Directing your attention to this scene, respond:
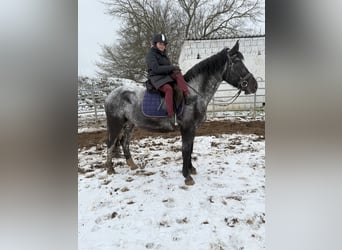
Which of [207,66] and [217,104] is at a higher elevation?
[207,66]

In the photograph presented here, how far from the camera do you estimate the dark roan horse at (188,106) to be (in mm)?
1304

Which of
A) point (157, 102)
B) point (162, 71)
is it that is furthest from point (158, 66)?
point (157, 102)

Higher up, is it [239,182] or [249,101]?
[249,101]

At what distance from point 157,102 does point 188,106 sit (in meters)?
0.15

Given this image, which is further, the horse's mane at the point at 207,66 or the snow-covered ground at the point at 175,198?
the horse's mane at the point at 207,66

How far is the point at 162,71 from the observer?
1.26m

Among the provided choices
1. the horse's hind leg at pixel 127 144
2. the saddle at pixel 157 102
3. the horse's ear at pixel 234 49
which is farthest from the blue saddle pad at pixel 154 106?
the horse's ear at pixel 234 49

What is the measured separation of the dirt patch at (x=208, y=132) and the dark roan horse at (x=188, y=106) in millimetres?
27

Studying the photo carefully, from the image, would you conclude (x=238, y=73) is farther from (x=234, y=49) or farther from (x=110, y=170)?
(x=110, y=170)

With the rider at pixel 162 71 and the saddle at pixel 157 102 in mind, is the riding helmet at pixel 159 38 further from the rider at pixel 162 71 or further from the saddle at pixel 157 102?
the saddle at pixel 157 102
